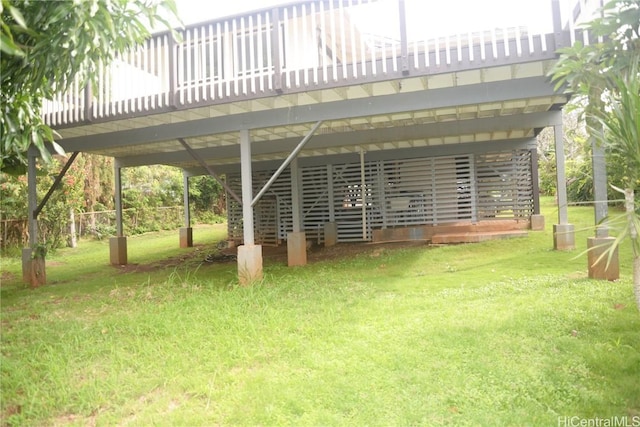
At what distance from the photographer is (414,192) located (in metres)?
13.0

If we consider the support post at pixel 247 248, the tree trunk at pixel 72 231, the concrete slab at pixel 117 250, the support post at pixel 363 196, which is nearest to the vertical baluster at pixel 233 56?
the support post at pixel 247 248

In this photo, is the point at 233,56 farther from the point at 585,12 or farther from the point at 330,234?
the point at 330,234

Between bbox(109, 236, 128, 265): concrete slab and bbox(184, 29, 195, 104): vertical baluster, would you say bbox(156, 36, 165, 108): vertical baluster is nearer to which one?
bbox(184, 29, 195, 104): vertical baluster

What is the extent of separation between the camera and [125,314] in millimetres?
5617

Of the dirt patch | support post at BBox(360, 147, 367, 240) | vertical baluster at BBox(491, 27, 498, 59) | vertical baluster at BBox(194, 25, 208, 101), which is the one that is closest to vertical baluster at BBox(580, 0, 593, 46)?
vertical baluster at BBox(491, 27, 498, 59)

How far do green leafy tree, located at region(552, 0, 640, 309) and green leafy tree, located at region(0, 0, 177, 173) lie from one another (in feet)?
9.91

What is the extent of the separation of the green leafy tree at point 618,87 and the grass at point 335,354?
619 mm

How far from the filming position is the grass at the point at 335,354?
2.97 meters

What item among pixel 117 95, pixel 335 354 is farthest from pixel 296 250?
pixel 335 354

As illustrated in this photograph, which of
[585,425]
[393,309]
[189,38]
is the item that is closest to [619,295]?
[393,309]

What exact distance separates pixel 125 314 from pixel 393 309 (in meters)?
3.59

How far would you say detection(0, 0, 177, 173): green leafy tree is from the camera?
233cm

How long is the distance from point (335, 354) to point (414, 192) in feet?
32.2

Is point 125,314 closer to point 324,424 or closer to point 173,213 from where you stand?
point 324,424
